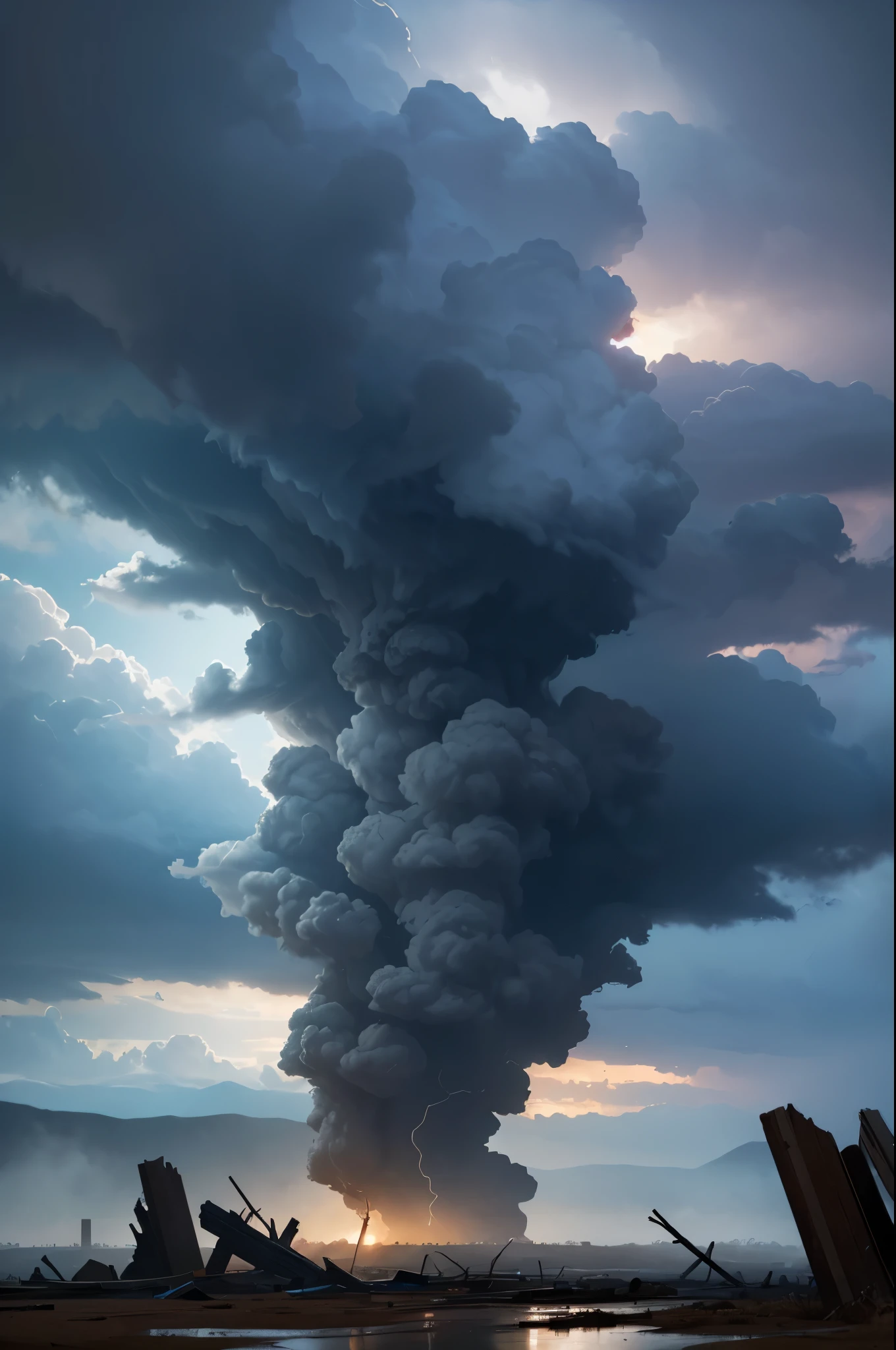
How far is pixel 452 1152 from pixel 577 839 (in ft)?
46.3

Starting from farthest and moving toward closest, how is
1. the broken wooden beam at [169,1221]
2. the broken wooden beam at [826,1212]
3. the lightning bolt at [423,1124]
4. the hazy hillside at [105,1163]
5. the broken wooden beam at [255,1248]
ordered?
the hazy hillside at [105,1163] → the lightning bolt at [423,1124] → the broken wooden beam at [169,1221] → the broken wooden beam at [255,1248] → the broken wooden beam at [826,1212]

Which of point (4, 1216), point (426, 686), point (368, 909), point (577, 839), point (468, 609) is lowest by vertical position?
point (4, 1216)

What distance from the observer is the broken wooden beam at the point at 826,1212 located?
47.6 ft

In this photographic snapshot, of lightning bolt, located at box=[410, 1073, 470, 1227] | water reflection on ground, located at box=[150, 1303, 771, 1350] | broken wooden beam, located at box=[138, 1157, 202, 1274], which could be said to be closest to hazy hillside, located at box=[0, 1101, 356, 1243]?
lightning bolt, located at box=[410, 1073, 470, 1227]

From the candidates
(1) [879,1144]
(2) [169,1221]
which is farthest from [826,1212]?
(2) [169,1221]

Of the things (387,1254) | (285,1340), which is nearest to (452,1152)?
(387,1254)

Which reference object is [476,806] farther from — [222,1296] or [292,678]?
[222,1296]

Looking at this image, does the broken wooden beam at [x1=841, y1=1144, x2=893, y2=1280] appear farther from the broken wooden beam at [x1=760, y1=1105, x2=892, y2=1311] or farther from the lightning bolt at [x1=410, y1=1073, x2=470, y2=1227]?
the lightning bolt at [x1=410, y1=1073, x2=470, y2=1227]

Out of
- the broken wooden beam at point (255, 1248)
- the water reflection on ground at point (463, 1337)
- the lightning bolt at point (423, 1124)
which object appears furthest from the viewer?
the lightning bolt at point (423, 1124)

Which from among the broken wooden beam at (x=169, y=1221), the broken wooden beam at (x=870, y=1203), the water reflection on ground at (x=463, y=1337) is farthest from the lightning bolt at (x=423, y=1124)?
the broken wooden beam at (x=870, y=1203)

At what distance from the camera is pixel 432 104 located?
127 ft

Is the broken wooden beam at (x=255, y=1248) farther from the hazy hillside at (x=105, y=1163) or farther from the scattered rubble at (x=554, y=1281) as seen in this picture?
the hazy hillside at (x=105, y=1163)

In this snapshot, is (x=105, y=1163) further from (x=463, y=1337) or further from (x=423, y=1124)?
(x=463, y=1337)

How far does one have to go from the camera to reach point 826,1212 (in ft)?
48.5
